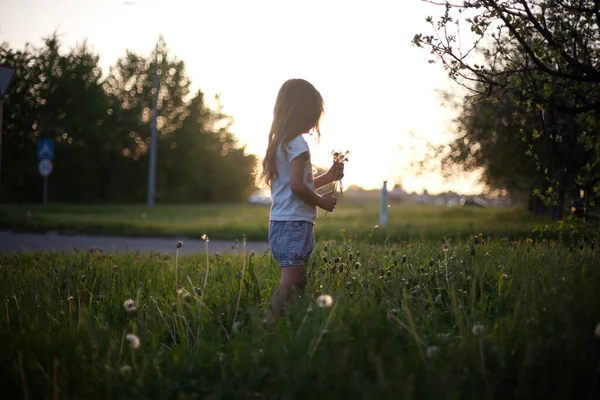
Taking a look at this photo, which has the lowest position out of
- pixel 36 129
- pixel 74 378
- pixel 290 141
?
pixel 74 378

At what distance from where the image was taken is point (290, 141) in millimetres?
3857

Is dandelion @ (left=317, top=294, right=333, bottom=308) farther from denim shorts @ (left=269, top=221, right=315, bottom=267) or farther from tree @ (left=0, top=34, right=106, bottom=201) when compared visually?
tree @ (left=0, top=34, right=106, bottom=201)

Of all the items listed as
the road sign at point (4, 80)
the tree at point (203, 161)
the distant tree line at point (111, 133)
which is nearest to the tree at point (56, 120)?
the distant tree line at point (111, 133)

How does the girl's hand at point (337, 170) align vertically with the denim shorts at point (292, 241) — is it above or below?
above

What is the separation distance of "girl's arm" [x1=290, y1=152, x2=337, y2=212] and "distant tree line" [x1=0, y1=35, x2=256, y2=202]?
79.9ft

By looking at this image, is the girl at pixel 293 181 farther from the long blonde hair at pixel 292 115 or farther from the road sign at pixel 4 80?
the road sign at pixel 4 80

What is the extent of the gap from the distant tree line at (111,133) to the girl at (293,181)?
2408 cm

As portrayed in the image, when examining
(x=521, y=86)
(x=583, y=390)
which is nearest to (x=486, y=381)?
(x=583, y=390)

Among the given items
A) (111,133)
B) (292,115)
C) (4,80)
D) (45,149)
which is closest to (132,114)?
(111,133)

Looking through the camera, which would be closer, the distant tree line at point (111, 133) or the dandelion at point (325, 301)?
the dandelion at point (325, 301)

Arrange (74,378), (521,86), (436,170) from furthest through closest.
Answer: (436,170), (521,86), (74,378)

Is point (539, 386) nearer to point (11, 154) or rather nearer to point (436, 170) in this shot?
point (436, 170)

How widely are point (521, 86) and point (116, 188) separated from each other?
45.1 meters

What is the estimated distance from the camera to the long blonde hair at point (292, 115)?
12.8ft
